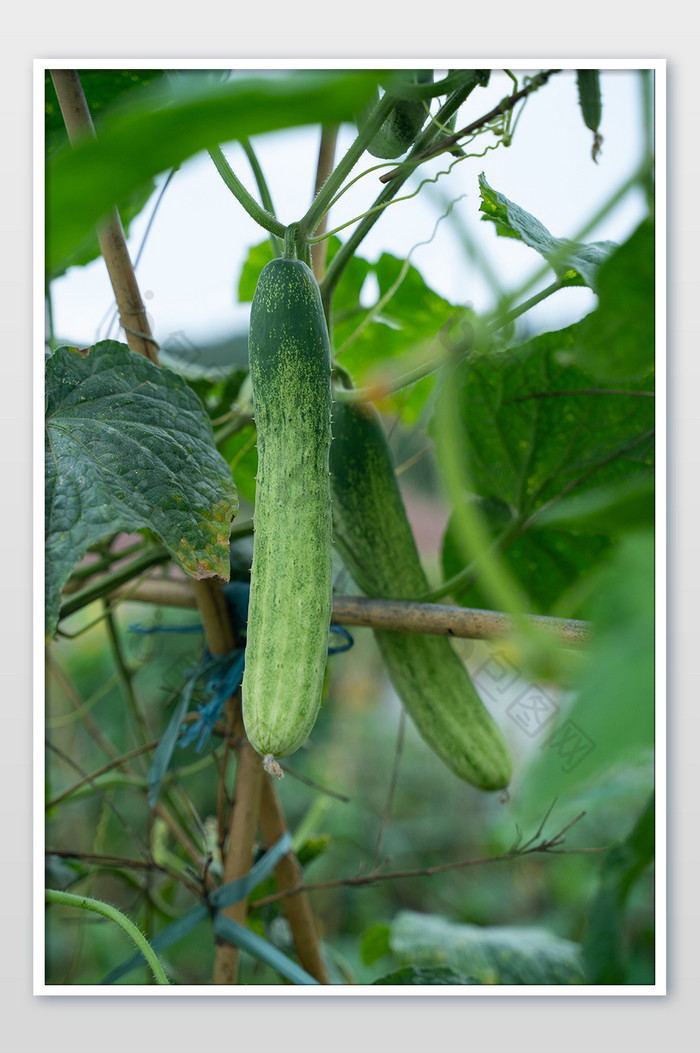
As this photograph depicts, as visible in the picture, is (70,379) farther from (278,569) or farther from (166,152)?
(166,152)

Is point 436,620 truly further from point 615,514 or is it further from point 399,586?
point 615,514

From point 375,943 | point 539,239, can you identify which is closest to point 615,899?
point 539,239

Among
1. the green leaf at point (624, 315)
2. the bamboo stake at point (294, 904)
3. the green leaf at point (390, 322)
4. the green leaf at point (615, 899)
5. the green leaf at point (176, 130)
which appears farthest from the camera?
the green leaf at point (390, 322)

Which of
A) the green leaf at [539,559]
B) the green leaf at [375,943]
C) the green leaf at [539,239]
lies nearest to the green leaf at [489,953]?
the green leaf at [375,943]

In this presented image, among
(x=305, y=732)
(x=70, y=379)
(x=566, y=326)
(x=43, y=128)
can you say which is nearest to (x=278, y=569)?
(x=305, y=732)

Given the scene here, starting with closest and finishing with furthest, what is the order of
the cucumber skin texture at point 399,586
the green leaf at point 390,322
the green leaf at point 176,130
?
the green leaf at point 176,130 < the cucumber skin texture at point 399,586 < the green leaf at point 390,322

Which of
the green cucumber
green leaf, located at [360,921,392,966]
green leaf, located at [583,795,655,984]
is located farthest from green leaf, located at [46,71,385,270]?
green leaf, located at [360,921,392,966]

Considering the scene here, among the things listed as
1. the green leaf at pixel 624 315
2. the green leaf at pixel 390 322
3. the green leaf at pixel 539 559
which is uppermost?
the green leaf at pixel 390 322

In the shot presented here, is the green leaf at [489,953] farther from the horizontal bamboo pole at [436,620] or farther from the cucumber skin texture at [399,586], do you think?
the horizontal bamboo pole at [436,620]
